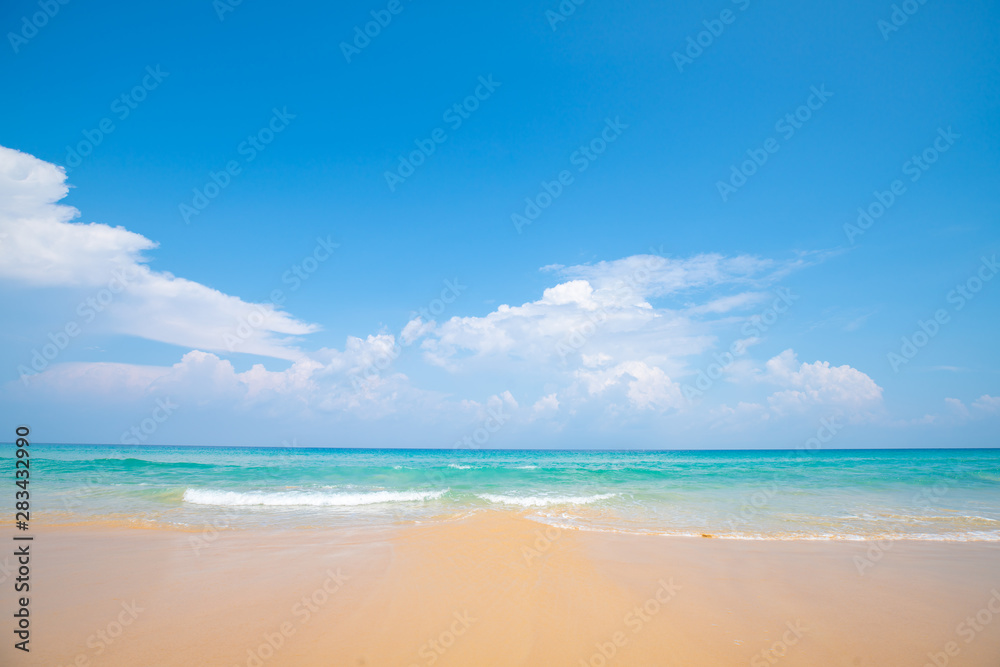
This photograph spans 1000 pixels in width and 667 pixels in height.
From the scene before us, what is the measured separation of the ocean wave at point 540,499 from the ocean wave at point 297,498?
210 centimetres

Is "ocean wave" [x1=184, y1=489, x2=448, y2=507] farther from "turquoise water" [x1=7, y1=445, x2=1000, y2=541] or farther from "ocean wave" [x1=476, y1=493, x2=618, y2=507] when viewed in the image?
"ocean wave" [x1=476, y1=493, x2=618, y2=507]

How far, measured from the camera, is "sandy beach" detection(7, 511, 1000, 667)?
14.2 ft

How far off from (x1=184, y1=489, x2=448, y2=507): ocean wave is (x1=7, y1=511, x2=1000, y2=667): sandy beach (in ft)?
19.6

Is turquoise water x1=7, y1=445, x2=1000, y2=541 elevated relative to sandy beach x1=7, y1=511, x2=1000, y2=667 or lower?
lower

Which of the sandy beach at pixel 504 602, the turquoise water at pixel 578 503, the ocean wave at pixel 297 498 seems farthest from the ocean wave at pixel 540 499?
the sandy beach at pixel 504 602

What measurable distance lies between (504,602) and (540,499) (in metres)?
10.6

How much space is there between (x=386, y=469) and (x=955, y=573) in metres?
25.2

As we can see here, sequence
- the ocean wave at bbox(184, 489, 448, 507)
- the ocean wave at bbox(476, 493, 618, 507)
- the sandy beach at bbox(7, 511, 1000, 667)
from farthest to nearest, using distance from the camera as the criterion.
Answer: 1. the ocean wave at bbox(476, 493, 618, 507)
2. the ocean wave at bbox(184, 489, 448, 507)
3. the sandy beach at bbox(7, 511, 1000, 667)

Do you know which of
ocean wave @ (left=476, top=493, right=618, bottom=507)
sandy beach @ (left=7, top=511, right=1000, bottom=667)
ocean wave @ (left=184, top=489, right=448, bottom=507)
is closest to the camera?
sandy beach @ (left=7, top=511, right=1000, bottom=667)

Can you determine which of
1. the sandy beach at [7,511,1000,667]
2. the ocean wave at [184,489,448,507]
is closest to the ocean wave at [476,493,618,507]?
the ocean wave at [184,489,448,507]

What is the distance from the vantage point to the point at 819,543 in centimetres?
905

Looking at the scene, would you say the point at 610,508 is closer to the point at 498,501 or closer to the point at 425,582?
the point at 498,501

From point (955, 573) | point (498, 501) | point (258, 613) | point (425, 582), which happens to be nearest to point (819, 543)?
point (955, 573)

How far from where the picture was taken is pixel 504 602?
18.4ft
